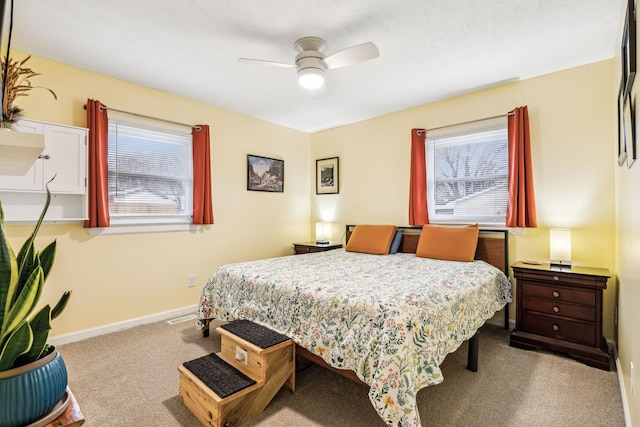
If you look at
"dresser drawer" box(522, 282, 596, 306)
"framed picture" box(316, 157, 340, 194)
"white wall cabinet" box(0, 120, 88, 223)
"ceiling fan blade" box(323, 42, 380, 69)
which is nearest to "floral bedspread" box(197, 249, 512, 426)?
"dresser drawer" box(522, 282, 596, 306)

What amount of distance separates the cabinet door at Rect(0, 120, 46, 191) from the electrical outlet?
2249 millimetres

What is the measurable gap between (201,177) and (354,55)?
236cm

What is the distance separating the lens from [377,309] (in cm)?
179

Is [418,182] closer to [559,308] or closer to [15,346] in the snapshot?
[559,308]

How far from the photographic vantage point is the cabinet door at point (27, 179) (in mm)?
2572

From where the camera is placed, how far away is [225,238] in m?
4.22

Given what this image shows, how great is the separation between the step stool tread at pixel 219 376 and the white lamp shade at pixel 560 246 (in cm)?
280

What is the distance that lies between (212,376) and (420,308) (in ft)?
4.38

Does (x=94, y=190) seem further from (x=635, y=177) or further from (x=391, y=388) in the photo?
(x=635, y=177)

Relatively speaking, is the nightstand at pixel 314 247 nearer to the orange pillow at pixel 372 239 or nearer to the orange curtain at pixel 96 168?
the orange pillow at pixel 372 239

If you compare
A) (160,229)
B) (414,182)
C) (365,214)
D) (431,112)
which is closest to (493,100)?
(431,112)

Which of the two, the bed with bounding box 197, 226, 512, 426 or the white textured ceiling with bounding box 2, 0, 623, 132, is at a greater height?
the white textured ceiling with bounding box 2, 0, 623, 132

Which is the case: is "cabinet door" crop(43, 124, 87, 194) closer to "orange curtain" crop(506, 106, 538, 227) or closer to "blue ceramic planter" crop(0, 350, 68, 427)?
"blue ceramic planter" crop(0, 350, 68, 427)

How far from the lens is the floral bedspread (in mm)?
1636
